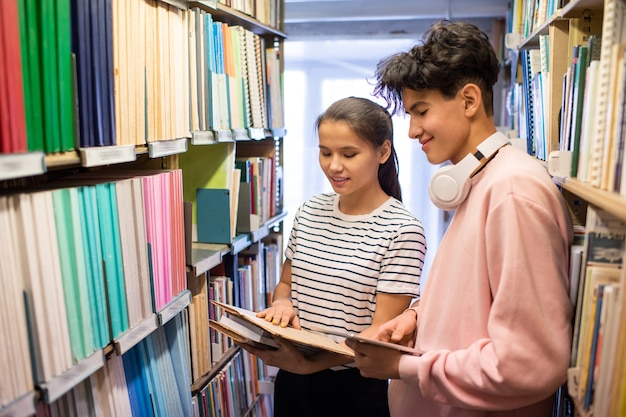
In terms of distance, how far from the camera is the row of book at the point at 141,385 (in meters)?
1.20

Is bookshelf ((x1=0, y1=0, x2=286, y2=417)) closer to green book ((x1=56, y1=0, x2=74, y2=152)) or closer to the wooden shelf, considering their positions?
green book ((x1=56, y1=0, x2=74, y2=152))

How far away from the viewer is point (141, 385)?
1.46m

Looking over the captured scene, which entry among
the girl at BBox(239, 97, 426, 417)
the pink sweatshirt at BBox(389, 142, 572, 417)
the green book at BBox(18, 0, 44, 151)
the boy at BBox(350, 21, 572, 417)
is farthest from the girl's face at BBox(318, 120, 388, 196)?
the green book at BBox(18, 0, 44, 151)

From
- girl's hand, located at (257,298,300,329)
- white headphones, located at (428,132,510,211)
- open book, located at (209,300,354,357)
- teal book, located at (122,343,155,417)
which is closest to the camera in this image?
white headphones, located at (428,132,510,211)

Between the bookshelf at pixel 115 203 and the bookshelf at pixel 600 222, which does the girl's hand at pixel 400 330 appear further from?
the bookshelf at pixel 115 203

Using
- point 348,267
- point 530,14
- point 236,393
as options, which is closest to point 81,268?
point 348,267

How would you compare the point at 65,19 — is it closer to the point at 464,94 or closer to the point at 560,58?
the point at 464,94

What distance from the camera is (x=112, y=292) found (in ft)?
3.96

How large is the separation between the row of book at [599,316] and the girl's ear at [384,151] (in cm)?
74

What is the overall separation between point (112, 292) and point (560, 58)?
135cm

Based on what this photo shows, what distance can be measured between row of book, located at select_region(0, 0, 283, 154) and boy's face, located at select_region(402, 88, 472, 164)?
0.69 metres

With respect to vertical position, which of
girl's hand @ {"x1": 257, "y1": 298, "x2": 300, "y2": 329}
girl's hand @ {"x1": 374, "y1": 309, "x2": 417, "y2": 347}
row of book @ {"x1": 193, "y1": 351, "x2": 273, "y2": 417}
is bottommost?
row of book @ {"x1": 193, "y1": 351, "x2": 273, "y2": 417}

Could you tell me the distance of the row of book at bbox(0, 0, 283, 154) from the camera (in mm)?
917

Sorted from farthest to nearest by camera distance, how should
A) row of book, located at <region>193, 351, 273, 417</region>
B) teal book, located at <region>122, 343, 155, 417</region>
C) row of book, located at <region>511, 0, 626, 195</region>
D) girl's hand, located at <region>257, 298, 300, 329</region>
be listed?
row of book, located at <region>193, 351, 273, 417</region>
girl's hand, located at <region>257, 298, 300, 329</region>
teal book, located at <region>122, 343, 155, 417</region>
row of book, located at <region>511, 0, 626, 195</region>
